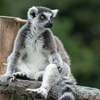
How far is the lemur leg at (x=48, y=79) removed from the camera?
5299 millimetres

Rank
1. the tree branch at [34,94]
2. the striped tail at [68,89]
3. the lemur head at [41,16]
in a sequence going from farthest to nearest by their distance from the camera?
1. the lemur head at [41,16]
2. the tree branch at [34,94]
3. the striped tail at [68,89]

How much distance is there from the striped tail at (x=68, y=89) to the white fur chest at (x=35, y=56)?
484mm

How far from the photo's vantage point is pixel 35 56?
5.85 meters

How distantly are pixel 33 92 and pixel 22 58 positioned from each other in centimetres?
83

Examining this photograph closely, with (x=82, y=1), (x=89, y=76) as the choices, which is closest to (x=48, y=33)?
(x=89, y=76)

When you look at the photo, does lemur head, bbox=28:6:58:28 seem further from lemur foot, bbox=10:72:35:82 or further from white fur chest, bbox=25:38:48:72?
lemur foot, bbox=10:72:35:82

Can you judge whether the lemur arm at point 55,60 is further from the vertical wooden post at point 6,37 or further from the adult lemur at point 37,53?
the vertical wooden post at point 6,37

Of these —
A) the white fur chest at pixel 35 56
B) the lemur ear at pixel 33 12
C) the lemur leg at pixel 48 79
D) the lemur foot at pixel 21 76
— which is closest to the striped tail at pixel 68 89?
the lemur leg at pixel 48 79

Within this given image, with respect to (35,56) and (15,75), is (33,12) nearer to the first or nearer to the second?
(35,56)

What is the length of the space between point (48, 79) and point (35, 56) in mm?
596

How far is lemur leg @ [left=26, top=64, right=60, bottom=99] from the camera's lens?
5299mm

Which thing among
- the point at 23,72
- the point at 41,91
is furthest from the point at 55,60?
the point at 41,91

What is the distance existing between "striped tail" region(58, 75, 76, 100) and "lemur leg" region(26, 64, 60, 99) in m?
0.17

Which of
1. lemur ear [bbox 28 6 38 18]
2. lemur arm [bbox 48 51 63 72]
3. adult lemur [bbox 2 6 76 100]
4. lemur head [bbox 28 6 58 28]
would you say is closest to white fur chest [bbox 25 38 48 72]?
adult lemur [bbox 2 6 76 100]
